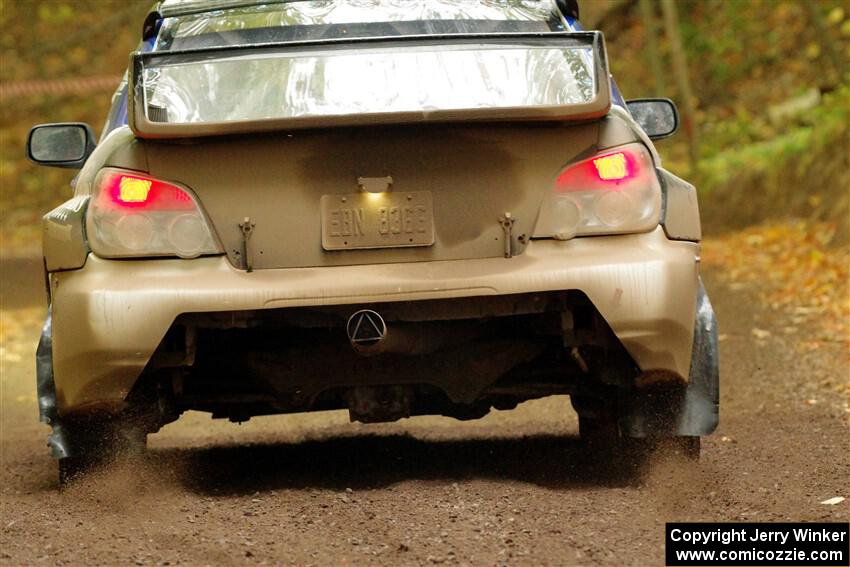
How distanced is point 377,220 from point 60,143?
170 cm

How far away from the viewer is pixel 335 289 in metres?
4.67

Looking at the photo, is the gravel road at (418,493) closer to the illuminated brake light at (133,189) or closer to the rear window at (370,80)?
the illuminated brake light at (133,189)

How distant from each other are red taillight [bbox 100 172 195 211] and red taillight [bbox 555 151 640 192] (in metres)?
1.20

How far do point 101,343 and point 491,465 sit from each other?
1.87 m

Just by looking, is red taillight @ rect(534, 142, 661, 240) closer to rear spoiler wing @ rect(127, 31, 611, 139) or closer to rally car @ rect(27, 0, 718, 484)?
rally car @ rect(27, 0, 718, 484)

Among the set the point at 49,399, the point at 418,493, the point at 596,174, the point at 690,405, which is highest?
the point at 596,174

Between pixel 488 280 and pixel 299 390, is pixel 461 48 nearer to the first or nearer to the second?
pixel 488 280

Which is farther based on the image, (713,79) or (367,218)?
(713,79)

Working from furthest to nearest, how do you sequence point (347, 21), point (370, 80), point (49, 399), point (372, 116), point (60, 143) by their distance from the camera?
point (60, 143) → point (347, 21) → point (49, 399) → point (370, 80) → point (372, 116)

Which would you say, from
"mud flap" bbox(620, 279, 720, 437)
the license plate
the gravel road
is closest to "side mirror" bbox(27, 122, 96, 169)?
the gravel road

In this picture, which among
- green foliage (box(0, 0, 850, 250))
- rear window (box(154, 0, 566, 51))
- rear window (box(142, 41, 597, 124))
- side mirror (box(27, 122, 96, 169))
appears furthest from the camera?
green foliage (box(0, 0, 850, 250))

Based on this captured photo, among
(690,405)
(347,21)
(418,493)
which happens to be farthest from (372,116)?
(690,405)

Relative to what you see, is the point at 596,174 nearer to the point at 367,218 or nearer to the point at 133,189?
the point at 367,218

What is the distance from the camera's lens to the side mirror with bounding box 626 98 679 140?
5.89 m
